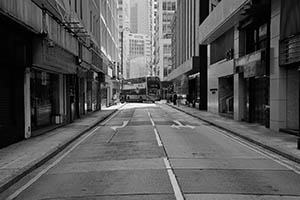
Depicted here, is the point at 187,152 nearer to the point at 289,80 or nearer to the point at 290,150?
the point at 290,150

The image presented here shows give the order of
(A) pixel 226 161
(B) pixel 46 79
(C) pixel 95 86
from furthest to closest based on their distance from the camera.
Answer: (C) pixel 95 86 → (B) pixel 46 79 → (A) pixel 226 161

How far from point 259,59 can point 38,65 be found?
10.9 metres

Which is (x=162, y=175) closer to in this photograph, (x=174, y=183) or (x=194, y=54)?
(x=174, y=183)

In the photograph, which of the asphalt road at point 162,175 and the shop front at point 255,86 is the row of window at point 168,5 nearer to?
the shop front at point 255,86

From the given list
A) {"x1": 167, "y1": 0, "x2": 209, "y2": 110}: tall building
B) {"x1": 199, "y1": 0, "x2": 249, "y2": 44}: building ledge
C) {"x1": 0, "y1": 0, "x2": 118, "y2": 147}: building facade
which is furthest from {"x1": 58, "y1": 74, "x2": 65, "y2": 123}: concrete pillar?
{"x1": 167, "y1": 0, "x2": 209, "y2": 110}: tall building

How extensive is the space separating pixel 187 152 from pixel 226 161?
164cm

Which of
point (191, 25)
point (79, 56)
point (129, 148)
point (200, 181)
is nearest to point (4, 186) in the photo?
point (200, 181)

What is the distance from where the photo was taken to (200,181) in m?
7.26

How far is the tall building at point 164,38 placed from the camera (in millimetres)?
107938

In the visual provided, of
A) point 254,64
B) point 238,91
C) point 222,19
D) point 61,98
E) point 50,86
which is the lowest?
point 61,98

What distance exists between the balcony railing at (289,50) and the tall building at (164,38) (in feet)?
289

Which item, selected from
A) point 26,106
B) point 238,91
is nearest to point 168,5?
point 238,91

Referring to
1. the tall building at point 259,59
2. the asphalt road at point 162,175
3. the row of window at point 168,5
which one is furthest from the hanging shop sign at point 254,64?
the row of window at point 168,5

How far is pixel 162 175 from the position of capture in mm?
7812
